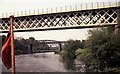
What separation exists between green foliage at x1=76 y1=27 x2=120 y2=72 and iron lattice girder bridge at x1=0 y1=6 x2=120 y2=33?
12.7 metres

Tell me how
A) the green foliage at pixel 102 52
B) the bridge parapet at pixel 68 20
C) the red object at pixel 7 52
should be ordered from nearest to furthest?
the red object at pixel 7 52
the green foliage at pixel 102 52
the bridge parapet at pixel 68 20

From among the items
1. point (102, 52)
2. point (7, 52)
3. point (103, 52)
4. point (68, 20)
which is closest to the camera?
point (7, 52)

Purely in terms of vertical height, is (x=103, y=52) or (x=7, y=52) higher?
(x=7, y=52)

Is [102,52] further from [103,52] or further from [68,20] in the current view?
[68,20]

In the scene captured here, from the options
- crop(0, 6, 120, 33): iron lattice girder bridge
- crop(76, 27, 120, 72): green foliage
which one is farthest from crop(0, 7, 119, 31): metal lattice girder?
crop(76, 27, 120, 72): green foliage

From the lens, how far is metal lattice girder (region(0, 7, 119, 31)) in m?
50.6

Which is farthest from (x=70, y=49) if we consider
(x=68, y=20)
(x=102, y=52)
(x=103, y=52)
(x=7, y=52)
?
(x=7, y=52)

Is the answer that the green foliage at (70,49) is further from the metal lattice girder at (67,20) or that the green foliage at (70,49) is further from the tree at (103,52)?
the tree at (103,52)

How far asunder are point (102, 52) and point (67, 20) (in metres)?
22.1

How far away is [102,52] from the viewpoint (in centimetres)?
3350

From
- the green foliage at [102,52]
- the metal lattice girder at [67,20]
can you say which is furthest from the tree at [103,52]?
the metal lattice girder at [67,20]

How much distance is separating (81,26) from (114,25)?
6.81 m

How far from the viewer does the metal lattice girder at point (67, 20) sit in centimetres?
5056

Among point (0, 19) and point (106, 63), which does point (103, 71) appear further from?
point (0, 19)
